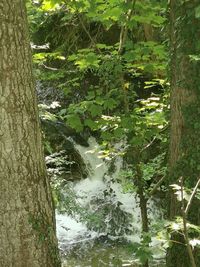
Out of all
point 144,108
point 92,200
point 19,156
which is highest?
point 144,108

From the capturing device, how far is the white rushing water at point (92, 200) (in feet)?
23.2

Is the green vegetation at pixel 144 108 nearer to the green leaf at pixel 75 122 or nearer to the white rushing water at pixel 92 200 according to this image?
the green leaf at pixel 75 122

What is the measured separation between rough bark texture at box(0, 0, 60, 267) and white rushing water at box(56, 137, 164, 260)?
3884 millimetres

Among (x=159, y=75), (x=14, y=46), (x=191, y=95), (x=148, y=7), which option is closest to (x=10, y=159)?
(x=14, y=46)

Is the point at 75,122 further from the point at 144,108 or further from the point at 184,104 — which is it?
the point at 184,104

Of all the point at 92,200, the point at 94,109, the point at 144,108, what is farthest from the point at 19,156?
the point at 92,200

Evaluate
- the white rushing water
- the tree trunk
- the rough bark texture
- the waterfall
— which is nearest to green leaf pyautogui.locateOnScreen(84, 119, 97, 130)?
the tree trunk

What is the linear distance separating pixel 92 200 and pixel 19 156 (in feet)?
17.9

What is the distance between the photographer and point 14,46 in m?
2.52

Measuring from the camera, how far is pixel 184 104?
297cm

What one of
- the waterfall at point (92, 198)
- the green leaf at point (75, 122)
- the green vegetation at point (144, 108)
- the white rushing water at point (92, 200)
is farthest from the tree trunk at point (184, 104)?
the waterfall at point (92, 198)

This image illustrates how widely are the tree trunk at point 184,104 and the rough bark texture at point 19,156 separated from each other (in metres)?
1.00

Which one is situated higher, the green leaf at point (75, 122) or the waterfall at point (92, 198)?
the green leaf at point (75, 122)

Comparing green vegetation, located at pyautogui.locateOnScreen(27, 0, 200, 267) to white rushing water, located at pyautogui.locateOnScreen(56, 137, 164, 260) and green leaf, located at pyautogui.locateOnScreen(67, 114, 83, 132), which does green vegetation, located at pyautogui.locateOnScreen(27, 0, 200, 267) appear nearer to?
green leaf, located at pyautogui.locateOnScreen(67, 114, 83, 132)
